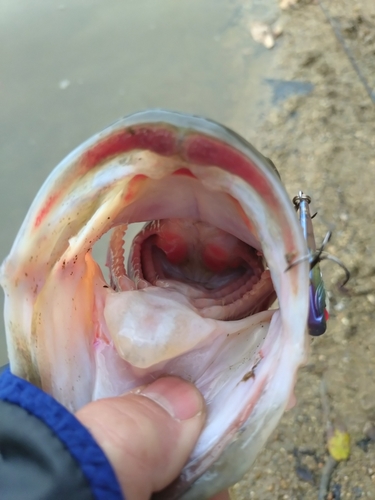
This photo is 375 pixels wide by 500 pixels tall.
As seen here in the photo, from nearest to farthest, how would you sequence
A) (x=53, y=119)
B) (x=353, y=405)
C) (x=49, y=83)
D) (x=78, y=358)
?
(x=78, y=358), (x=353, y=405), (x=53, y=119), (x=49, y=83)

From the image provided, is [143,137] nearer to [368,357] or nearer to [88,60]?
[368,357]

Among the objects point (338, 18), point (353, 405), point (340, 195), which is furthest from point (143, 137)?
point (338, 18)

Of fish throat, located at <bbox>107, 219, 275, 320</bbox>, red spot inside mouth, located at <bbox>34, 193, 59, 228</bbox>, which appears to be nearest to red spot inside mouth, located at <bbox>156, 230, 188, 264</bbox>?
fish throat, located at <bbox>107, 219, 275, 320</bbox>

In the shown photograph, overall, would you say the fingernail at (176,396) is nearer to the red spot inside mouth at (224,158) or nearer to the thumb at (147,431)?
the thumb at (147,431)

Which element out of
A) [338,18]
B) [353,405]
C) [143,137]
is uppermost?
[143,137]

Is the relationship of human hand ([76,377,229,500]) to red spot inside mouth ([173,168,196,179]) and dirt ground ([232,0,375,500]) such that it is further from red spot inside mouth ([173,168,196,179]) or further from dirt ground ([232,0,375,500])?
dirt ground ([232,0,375,500])

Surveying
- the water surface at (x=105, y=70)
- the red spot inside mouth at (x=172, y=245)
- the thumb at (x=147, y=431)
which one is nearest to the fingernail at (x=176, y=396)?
the thumb at (x=147, y=431)

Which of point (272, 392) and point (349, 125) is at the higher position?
point (272, 392)
